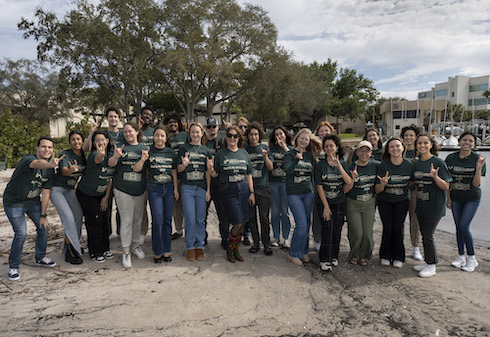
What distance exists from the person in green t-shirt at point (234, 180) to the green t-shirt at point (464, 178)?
2881 millimetres

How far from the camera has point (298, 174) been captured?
4.58 metres

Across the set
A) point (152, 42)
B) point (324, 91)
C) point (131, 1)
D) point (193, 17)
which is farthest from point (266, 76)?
point (324, 91)

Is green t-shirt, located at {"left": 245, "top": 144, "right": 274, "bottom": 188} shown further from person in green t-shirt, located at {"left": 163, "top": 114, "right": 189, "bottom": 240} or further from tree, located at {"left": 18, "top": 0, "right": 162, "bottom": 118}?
tree, located at {"left": 18, "top": 0, "right": 162, "bottom": 118}

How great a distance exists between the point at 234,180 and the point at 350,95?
55.8m

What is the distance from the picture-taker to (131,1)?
21.2 meters

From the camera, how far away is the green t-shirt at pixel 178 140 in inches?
206

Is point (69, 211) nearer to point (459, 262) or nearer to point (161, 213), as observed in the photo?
point (161, 213)

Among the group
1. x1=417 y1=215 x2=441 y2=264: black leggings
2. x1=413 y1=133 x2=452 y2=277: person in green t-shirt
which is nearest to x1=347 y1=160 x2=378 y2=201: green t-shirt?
x1=413 y1=133 x2=452 y2=277: person in green t-shirt

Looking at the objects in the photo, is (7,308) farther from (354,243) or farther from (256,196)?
(354,243)

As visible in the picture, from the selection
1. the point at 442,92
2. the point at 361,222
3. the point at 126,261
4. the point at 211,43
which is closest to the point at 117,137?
the point at 126,261

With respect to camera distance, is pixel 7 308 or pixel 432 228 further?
pixel 432 228

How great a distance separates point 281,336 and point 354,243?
2.00 meters

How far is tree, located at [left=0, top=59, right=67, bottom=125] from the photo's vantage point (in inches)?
1335

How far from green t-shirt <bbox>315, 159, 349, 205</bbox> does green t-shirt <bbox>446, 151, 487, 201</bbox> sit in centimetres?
155
